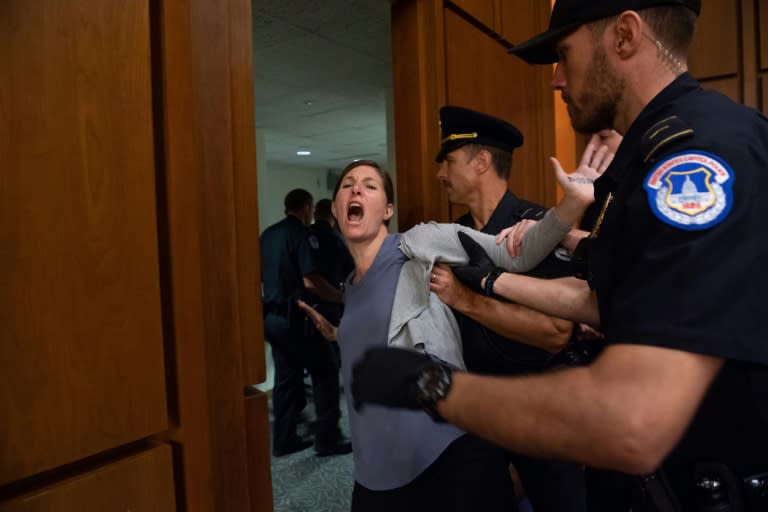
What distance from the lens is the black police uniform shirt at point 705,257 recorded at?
625mm

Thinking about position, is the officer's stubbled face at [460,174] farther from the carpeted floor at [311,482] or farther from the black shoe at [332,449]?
the black shoe at [332,449]

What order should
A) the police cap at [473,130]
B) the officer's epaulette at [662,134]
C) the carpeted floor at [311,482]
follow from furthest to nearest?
the carpeted floor at [311,482] → the police cap at [473,130] → the officer's epaulette at [662,134]

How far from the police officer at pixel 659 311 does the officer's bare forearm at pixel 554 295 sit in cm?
35

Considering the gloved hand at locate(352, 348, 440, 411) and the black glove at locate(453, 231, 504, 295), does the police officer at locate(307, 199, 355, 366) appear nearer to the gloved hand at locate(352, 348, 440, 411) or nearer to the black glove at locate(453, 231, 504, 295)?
the black glove at locate(453, 231, 504, 295)

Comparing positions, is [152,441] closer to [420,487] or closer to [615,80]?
[420,487]

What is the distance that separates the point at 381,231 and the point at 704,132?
1088 mm

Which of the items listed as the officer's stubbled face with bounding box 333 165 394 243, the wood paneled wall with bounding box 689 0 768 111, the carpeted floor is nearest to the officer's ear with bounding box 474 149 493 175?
the officer's stubbled face with bounding box 333 165 394 243

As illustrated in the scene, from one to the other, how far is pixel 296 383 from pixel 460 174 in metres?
2.14

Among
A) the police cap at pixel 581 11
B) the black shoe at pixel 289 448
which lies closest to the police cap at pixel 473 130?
the police cap at pixel 581 11

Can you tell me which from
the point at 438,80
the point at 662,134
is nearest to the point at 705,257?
the point at 662,134

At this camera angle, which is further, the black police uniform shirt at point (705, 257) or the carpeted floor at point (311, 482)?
the carpeted floor at point (311, 482)

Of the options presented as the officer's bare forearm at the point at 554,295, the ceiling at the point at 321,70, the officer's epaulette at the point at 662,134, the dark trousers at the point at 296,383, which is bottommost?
the dark trousers at the point at 296,383

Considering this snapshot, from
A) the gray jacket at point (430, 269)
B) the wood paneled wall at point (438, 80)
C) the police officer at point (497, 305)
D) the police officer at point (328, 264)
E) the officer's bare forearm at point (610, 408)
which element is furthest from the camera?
the police officer at point (328, 264)

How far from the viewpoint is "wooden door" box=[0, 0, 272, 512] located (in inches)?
32.4
